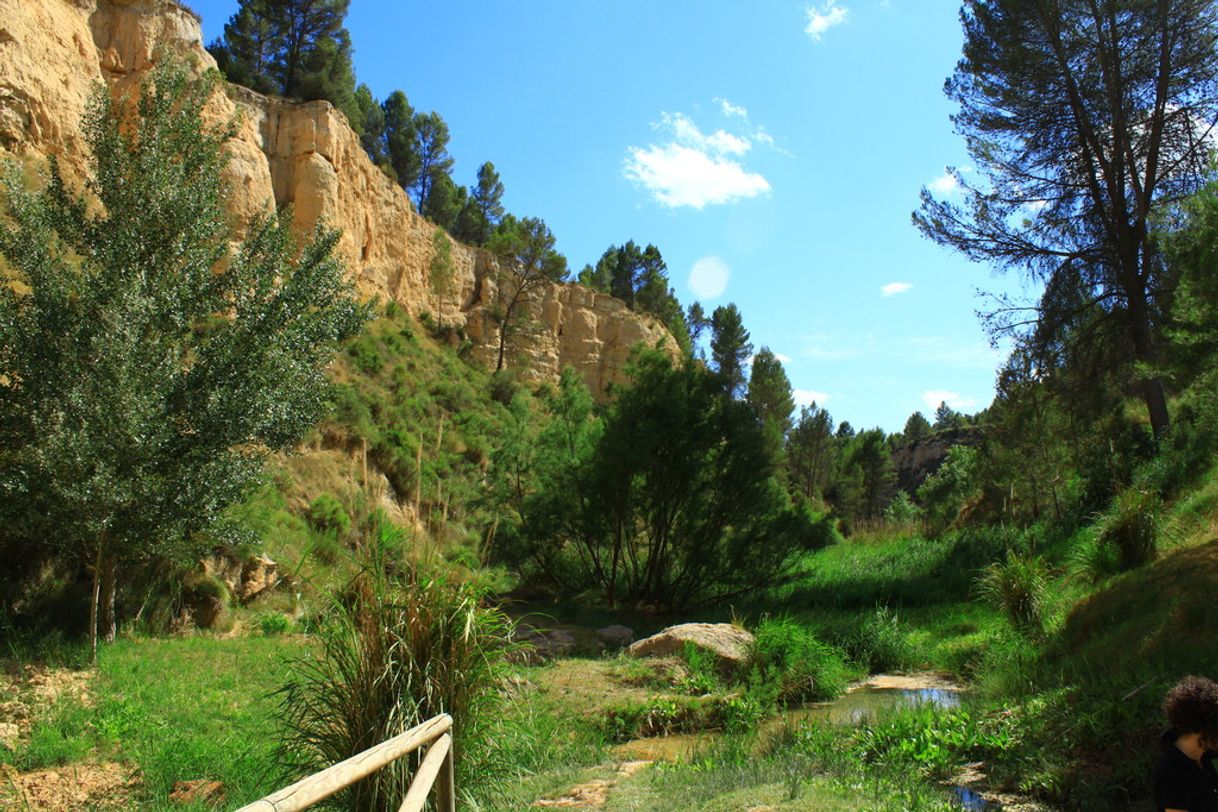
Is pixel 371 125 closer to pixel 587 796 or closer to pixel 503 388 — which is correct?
pixel 503 388

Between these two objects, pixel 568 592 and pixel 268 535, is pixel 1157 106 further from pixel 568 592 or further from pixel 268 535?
pixel 268 535

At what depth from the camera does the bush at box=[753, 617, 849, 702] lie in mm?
10000

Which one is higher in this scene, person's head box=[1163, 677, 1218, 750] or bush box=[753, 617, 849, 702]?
person's head box=[1163, 677, 1218, 750]

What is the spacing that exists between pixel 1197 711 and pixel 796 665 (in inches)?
294

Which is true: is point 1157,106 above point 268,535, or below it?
above

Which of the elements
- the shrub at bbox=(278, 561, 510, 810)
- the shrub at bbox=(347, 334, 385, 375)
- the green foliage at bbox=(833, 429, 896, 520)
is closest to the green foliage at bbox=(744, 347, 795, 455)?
the green foliage at bbox=(833, 429, 896, 520)

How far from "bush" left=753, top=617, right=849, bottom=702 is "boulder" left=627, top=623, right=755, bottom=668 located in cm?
28

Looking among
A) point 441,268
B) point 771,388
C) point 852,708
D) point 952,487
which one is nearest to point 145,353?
point 852,708

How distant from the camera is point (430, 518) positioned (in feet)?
14.4

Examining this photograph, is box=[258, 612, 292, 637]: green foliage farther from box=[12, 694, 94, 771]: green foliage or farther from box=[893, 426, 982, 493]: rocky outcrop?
box=[893, 426, 982, 493]: rocky outcrop

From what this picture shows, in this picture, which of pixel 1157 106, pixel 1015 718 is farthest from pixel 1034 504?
pixel 1015 718

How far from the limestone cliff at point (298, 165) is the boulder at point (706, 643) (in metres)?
9.54

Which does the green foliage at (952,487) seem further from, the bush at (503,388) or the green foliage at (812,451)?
the bush at (503,388)

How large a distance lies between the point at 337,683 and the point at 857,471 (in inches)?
2106
